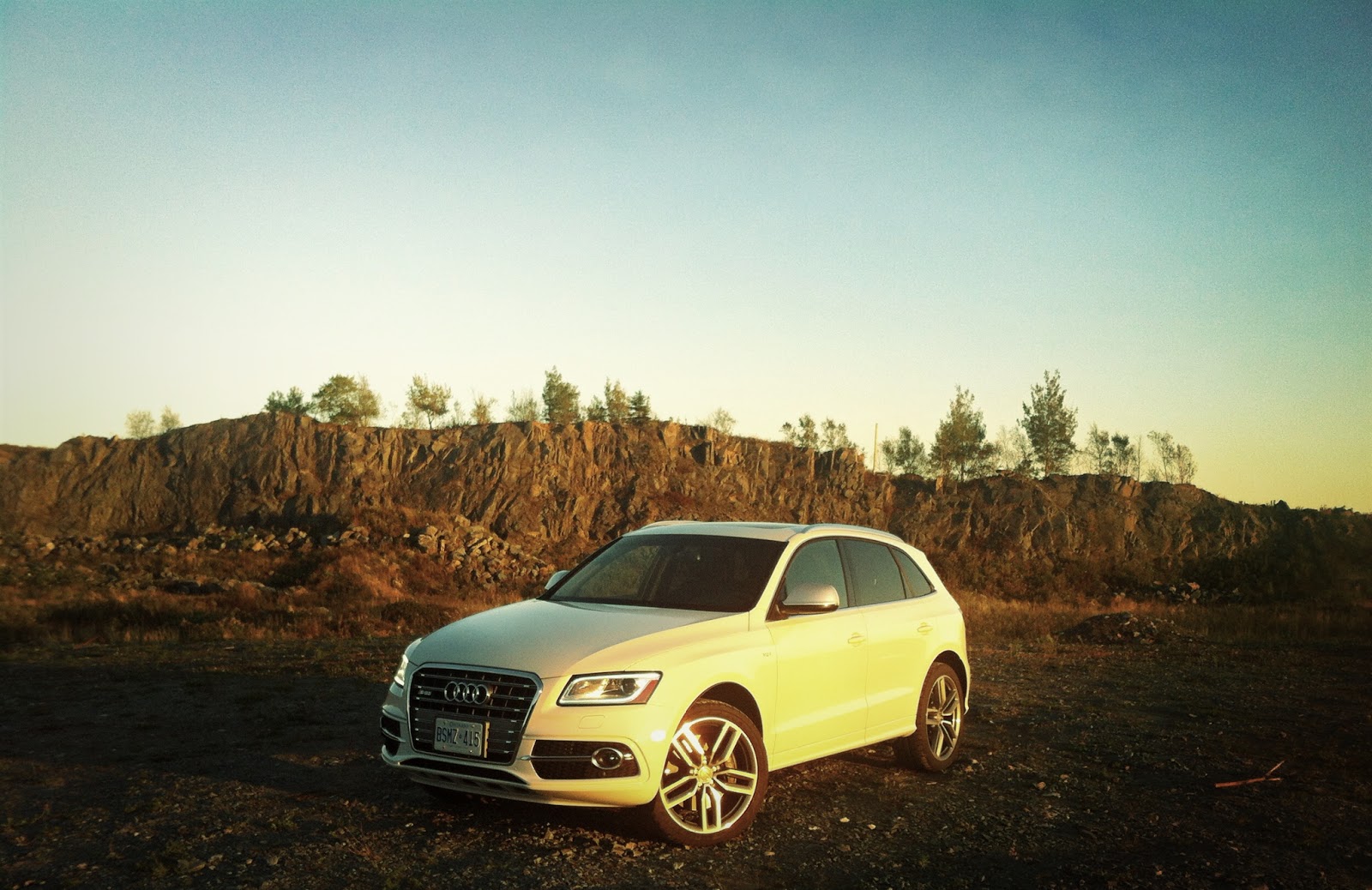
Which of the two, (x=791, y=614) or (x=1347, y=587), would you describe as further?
(x=1347, y=587)

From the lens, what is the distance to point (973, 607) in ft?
101

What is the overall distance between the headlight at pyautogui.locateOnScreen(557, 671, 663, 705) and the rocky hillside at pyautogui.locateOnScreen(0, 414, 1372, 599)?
138ft

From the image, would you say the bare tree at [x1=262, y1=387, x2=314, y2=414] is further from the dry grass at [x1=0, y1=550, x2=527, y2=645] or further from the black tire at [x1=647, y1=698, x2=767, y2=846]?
the black tire at [x1=647, y1=698, x2=767, y2=846]

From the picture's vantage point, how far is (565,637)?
5898 mm

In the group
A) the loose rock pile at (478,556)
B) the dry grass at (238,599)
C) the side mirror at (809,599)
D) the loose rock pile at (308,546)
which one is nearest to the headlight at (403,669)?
the side mirror at (809,599)

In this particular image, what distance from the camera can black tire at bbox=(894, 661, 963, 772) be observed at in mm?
7754

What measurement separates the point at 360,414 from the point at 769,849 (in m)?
65.8

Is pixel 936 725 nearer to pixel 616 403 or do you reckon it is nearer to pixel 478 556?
pixel 478 556

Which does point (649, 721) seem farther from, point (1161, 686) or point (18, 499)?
point (18, 499)

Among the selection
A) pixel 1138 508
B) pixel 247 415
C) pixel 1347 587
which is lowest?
pixel 1347 587

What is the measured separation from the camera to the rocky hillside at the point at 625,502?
51156 mm

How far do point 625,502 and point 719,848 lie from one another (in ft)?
168

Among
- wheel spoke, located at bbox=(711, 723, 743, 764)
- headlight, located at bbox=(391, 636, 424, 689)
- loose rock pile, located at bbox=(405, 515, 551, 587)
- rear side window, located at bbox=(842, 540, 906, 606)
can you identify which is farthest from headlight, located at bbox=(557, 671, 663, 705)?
loose rock pile, located at bbox=(405, 515, 551, 587)

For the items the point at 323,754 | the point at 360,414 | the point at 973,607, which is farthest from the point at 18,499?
the point at 323,754
